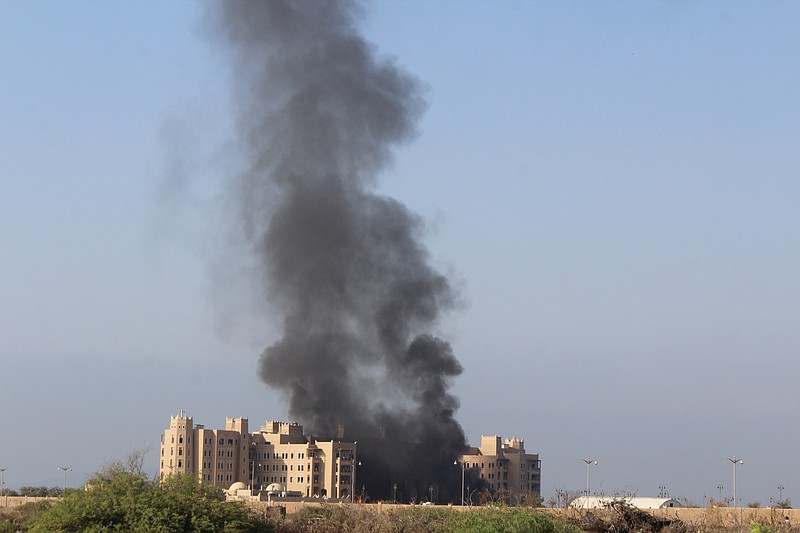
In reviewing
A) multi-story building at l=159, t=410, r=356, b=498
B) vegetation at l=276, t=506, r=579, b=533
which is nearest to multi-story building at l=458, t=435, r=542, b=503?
multi-story building at l=159, t=410, r=356, b=498

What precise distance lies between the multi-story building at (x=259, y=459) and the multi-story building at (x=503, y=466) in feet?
71.8

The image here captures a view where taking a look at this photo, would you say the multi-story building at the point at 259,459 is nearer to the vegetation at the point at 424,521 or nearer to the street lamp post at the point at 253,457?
the street lamp post at the point at 253,457

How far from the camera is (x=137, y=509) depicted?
40219mm

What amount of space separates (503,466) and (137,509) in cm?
14902

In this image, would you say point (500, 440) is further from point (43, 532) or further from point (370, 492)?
point (43, 532)

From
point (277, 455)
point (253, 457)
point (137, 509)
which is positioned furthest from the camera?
point (253, 457)

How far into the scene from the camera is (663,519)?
45875 millimetres

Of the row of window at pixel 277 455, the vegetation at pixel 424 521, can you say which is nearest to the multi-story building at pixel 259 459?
the row of window at pixel 277 455

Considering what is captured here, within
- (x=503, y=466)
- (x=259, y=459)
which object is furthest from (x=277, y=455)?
(x=503, y=466)

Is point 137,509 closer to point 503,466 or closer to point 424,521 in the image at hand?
point 424,521

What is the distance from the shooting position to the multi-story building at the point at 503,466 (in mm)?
182375

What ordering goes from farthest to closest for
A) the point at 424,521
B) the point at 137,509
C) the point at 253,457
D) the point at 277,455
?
the point at 253,457
the point at 277,455
the point at 424,521
the point at 137,509

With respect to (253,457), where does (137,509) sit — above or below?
below

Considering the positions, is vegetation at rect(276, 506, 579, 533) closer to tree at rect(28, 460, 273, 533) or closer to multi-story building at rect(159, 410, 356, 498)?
tree at rect(28, 460, 273, 533)
